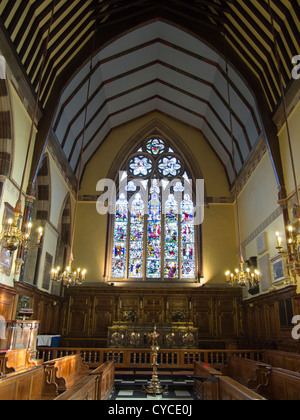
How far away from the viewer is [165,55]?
14.5m

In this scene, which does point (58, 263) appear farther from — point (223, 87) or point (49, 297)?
point (223, 87)

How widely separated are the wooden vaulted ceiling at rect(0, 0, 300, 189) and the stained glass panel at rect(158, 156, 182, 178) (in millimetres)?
2340

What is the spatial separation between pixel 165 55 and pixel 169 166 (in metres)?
5.24

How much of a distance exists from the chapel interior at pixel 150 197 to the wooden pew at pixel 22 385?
1.7 inches

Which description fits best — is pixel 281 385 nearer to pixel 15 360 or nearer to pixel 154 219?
pixel 15 360

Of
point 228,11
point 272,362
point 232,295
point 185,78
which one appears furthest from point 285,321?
point 185,78

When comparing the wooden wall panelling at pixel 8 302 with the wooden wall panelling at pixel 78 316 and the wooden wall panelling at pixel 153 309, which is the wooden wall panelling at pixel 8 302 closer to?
the wooden wall panelling at pixel 78 316

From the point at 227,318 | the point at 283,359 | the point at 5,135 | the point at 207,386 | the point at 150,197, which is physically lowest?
the point at 207,386

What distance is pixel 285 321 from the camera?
33.2 feet

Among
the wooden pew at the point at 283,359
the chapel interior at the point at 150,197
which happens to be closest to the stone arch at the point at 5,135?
the chapel interior at the point at 150,197

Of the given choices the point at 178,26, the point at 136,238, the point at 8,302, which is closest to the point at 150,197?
the point at 136,238

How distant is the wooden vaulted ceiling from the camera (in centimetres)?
957

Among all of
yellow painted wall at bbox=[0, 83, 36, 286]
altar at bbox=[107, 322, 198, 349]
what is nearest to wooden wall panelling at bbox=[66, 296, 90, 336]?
altar at bbox=[107, 322, 198, 349]
